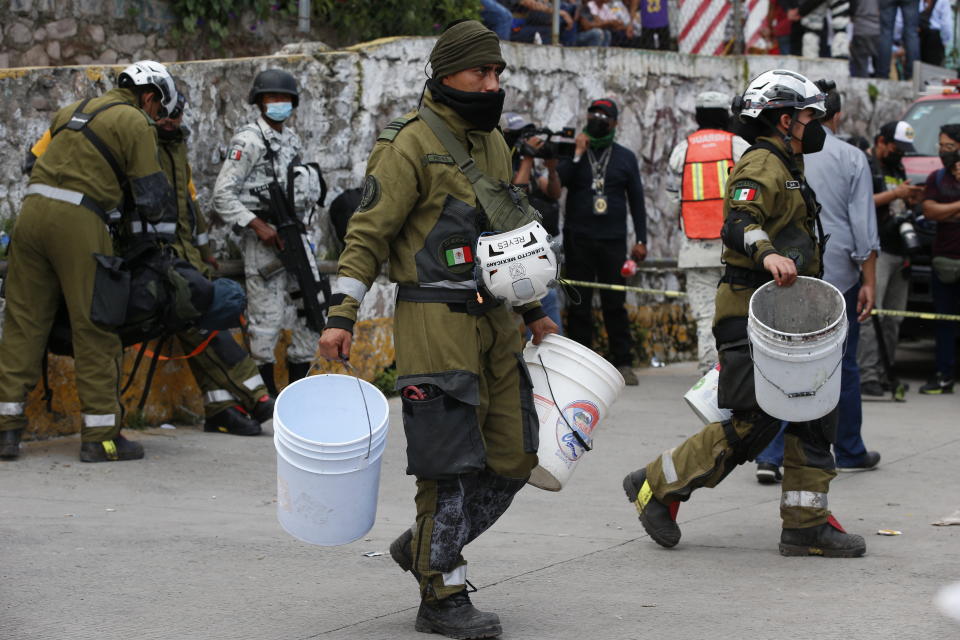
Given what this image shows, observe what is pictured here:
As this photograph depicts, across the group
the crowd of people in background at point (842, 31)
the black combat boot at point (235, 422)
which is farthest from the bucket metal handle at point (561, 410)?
the crowd of people in background at point (842, 31)

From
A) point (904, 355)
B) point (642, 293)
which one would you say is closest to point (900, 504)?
point (642, 293)

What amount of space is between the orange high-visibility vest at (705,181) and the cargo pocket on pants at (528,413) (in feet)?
15.2

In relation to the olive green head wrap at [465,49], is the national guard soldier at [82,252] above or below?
below

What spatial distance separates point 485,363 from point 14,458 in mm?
3651

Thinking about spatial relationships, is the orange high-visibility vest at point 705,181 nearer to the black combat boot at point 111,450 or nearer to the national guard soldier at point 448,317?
the black combat boot at point 111,450

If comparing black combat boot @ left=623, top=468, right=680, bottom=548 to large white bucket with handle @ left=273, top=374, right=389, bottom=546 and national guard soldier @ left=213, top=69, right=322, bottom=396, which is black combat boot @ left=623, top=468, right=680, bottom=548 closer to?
large white bucket with handle @ left=273, top=374, right=389, bottom=546

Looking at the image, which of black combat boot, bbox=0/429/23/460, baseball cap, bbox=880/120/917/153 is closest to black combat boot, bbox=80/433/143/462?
black combat boot, bbox=0/429/23/460

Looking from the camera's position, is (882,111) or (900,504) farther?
(882,111)

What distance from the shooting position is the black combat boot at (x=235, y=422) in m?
8.51

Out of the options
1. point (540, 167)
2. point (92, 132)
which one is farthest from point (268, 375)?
point (540, 167)

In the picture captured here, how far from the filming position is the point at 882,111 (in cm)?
1553

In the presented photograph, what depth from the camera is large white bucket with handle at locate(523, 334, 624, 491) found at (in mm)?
4980

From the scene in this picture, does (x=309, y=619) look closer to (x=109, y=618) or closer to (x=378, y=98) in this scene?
(x=109, y=618)

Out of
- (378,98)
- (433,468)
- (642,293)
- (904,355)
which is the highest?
(378,98)
